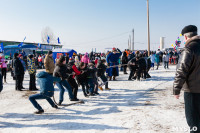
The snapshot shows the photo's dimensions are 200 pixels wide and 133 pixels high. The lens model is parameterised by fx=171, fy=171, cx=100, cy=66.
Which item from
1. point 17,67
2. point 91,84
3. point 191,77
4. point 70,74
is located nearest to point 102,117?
point 70,74

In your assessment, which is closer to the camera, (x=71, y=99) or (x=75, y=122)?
(x=75, y=122)

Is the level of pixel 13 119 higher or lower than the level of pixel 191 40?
lower

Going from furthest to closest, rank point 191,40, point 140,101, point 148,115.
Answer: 1. point 140,101
2. point 148,115
3. point 191,40

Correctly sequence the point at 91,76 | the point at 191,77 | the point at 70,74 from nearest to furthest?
the point at 191,77
the point at 70,74
the point at 91,76

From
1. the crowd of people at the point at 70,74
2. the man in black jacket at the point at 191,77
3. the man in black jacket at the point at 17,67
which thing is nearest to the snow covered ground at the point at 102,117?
the crowd of people at the point at 70,74

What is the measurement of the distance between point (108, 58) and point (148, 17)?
12258 mm

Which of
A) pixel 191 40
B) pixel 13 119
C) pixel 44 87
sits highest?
pixel 191 40

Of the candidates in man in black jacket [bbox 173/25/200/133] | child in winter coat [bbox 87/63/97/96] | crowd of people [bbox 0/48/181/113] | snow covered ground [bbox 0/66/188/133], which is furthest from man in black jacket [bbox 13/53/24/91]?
man in black jacket [bbox 173/25/200/133]

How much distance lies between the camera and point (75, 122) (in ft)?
14.4

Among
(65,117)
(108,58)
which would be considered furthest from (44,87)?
(108,58)

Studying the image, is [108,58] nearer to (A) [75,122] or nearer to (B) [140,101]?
(B) [140,101]

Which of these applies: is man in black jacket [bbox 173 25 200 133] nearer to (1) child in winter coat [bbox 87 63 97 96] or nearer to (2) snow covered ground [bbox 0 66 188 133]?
(2) snow covered ground [bbox 0 66 188 133]

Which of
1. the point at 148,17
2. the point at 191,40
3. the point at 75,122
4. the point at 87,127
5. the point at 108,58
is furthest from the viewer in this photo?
the point at 148,17

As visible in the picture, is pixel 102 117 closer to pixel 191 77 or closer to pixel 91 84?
pixel 91 84
